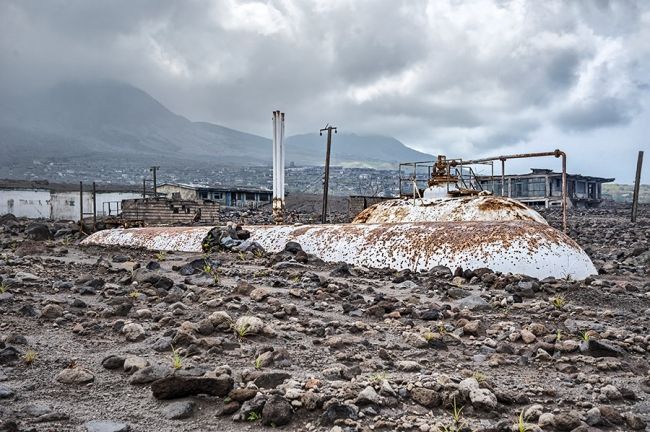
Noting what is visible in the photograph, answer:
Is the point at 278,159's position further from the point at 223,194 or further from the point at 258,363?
the point at 223,194

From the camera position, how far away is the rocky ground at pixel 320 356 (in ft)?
8.66

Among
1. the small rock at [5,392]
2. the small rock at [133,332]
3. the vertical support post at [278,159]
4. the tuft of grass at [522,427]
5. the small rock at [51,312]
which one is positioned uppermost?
the vertical support post at [278,159]

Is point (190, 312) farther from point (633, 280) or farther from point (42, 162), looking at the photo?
point (42, 162)

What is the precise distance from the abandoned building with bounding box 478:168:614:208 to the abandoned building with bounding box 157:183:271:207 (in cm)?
2222

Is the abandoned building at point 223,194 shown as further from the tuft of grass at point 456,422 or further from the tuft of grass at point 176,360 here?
the tuft of grass at point 456,422

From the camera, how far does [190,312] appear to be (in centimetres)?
470

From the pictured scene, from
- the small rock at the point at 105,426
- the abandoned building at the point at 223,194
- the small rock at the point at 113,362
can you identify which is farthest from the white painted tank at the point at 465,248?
the abandoned building at the point at 223,194

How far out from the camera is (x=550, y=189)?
48.7 metres

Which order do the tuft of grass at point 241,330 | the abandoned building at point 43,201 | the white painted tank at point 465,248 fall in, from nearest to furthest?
the tuft of grass at point 241,330 < the white painted tank at point 465,248 < the abandoned building at point 43,201

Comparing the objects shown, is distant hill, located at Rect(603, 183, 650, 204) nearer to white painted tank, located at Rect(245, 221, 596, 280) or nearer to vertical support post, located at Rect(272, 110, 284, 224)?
vertical support post, located at Rect(272, 110, 284, 224)

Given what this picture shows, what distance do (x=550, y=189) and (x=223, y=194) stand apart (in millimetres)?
30198

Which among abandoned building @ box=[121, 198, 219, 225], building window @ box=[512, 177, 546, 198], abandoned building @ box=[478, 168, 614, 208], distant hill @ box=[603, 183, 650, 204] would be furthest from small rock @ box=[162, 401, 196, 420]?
distant hill @ box=[603, 183, 650, 204]

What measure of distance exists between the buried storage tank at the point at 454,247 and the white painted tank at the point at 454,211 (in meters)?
1.41

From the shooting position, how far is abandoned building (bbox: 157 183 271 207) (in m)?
52.7
